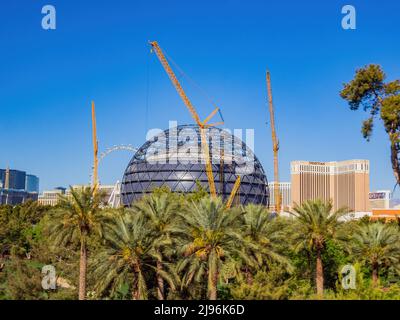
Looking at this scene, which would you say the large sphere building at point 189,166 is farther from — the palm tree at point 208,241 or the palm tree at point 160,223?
the palm tree at point 208,241

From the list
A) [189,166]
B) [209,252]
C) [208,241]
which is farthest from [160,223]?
[189,166]

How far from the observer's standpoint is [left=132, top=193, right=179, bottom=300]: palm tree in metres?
30.0

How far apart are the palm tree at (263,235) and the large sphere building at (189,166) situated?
61.2m

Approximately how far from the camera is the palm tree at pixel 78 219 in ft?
109

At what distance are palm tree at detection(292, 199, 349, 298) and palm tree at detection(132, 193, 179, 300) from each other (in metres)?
8.45

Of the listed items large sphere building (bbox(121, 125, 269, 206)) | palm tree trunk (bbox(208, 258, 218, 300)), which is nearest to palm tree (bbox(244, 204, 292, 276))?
palm tree trunk (bbox(208, 258, 218, 300))

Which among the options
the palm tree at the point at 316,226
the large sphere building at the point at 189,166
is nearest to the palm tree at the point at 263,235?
the palm tree at the point at 316,226

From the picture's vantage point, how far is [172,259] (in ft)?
105
